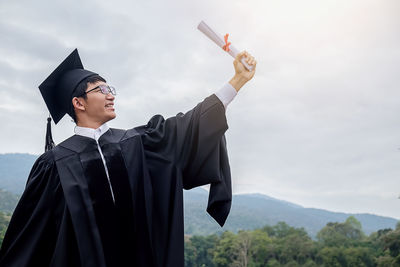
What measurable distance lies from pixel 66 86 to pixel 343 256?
231 feet

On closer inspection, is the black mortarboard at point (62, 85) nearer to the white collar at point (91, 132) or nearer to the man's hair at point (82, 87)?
the man's hair at point (82, 87)

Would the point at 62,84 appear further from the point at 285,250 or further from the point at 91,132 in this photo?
the point at 285,250

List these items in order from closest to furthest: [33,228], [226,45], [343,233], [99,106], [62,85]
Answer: [33,228]
[226,45]
[99,106]
[62,85]
[343,233]

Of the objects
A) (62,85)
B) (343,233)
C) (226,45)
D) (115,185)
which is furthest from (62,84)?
(343,233)

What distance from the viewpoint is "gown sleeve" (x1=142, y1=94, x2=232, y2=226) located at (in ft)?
13.8

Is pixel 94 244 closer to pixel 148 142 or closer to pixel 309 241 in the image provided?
pixel 148 142

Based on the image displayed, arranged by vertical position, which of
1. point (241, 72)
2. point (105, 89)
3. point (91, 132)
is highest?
point (241, 72)

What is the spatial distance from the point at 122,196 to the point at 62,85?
1.31 metres

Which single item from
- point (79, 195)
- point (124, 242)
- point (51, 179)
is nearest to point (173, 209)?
point (124, 242)

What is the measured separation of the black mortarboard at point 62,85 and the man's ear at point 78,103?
0.33 ft

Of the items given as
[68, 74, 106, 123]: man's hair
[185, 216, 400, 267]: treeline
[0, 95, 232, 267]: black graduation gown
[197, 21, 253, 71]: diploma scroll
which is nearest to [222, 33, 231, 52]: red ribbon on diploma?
[197, 21, 253, 71]: diploma scroll

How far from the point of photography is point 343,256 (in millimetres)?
68812

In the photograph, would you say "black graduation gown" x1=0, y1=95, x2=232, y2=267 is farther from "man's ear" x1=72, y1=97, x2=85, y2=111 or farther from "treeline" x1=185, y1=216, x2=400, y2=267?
"treeline" x1=185, y1=216, x2=400, y2=267

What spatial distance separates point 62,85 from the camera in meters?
4.60
